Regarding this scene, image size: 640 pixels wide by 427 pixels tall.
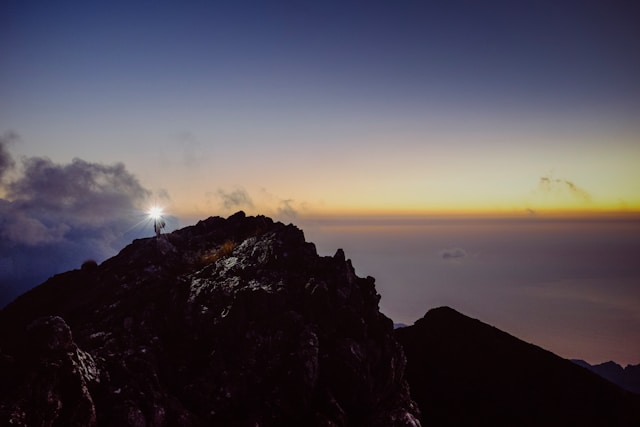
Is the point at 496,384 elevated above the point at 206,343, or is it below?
below

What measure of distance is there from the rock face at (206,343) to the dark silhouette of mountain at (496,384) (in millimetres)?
33152

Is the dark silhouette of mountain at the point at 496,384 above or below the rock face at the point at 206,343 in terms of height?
below

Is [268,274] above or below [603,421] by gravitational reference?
above

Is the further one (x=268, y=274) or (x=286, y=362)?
(x=268, y=274)

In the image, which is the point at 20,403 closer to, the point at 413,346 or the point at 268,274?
the point at 268,274

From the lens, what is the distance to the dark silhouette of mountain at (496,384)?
59031 millimetres

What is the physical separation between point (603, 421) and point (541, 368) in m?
11.5

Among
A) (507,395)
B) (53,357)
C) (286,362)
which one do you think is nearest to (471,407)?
(507,395)

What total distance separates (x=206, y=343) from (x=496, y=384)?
58711 mm

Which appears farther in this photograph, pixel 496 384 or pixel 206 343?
pixel 496 384

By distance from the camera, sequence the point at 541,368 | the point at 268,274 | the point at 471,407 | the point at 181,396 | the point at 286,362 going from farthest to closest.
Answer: the point at 541,368, the point at 471,407, the point at 268,274, the point at 286,362, the point at 181,396

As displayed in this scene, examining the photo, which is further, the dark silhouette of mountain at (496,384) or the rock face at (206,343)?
the dark silhouette of mountain at (496,384)

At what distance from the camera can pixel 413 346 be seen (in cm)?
7181

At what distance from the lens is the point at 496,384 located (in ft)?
213
